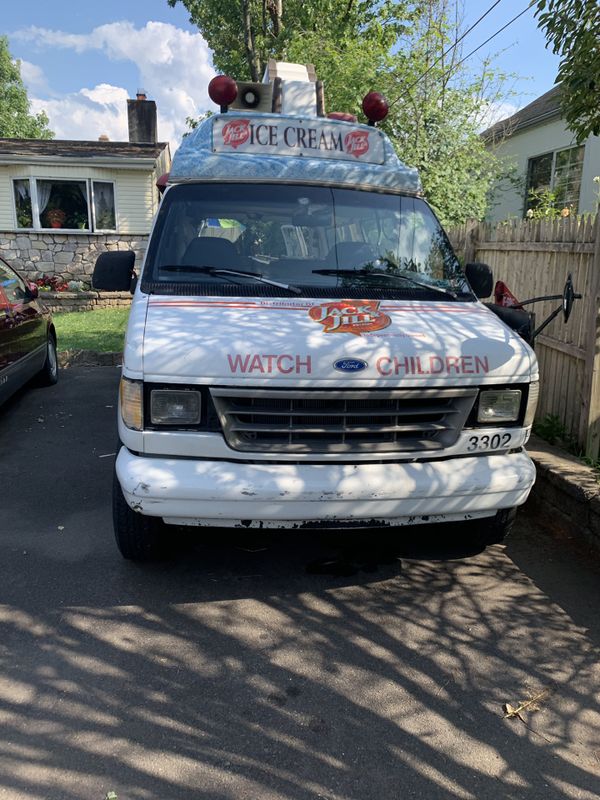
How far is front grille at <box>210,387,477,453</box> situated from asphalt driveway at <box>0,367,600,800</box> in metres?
0.90

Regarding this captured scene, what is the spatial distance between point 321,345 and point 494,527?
1.60 m

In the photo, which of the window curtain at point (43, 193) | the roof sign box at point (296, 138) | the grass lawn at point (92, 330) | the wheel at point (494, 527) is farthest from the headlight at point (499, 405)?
the window curtain at point (43, 193)

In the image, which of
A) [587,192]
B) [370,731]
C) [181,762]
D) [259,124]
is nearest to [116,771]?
[181,762]

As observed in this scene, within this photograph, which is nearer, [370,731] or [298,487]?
[370,731]

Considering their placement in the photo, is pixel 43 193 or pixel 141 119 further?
pixel 141 119

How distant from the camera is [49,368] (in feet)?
26.6

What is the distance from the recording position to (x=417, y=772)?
7.70 ft

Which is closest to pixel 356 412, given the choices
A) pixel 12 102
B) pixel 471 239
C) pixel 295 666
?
pixel 295 666

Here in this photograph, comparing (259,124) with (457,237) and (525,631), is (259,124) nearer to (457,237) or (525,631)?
(525,631)

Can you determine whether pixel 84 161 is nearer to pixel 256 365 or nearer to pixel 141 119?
pixel 141 119

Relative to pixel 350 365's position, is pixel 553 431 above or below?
below

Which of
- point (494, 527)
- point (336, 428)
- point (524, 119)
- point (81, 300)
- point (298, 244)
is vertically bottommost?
point (494, 527)

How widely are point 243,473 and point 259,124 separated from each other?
2.67 metres

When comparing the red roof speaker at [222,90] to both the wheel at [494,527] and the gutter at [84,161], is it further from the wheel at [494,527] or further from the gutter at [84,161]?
the gutter at [84,161]
